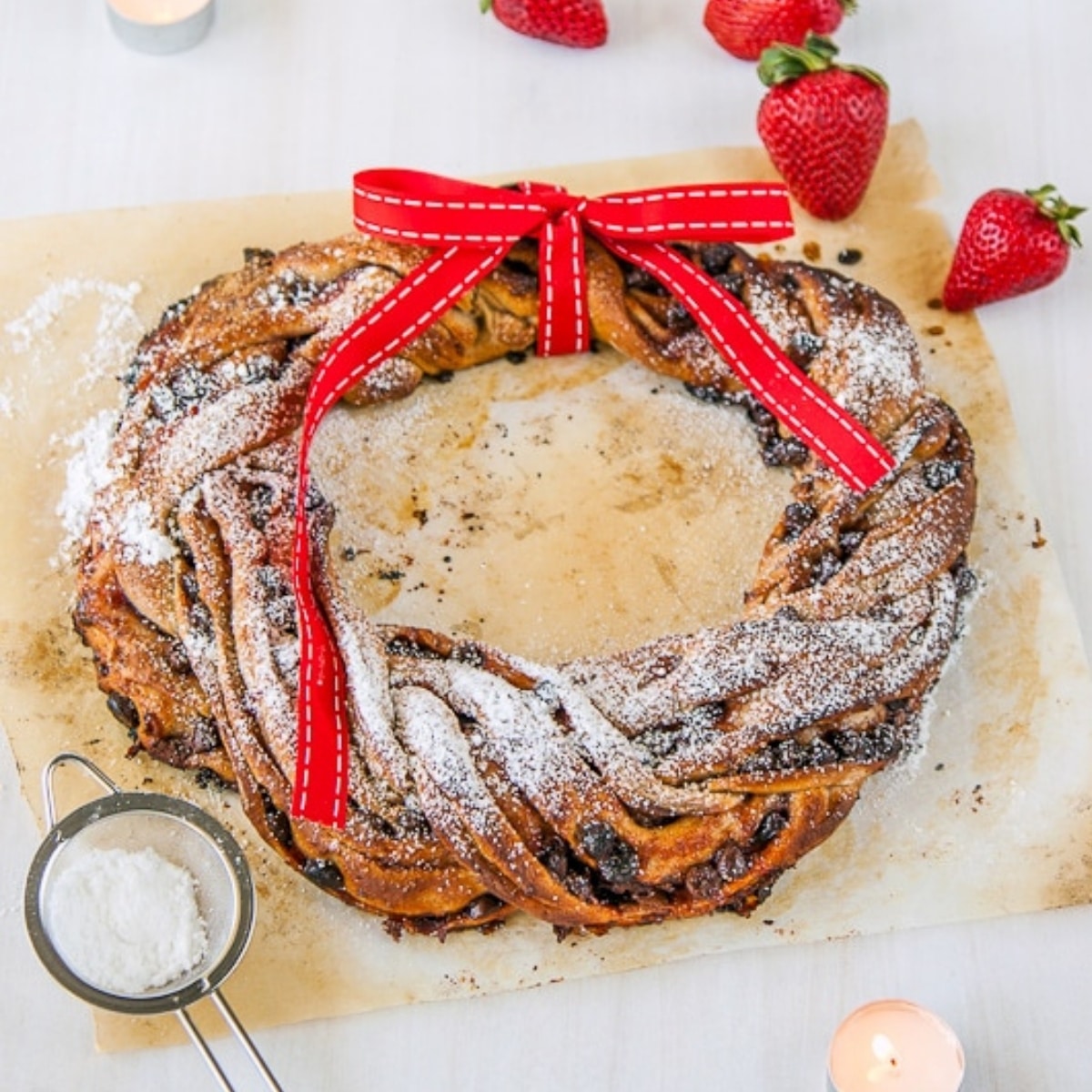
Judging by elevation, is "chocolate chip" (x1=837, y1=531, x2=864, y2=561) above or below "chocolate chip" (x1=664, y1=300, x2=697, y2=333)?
below

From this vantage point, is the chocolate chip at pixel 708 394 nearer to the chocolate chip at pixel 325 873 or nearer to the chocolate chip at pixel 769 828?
the chocolate chip at pixel 769 828

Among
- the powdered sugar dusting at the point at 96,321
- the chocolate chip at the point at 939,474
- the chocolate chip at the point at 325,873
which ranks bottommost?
the chocolate chip at the point at 325,873

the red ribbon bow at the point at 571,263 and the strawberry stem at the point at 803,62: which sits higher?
the strawberry stem at the point at 803,62

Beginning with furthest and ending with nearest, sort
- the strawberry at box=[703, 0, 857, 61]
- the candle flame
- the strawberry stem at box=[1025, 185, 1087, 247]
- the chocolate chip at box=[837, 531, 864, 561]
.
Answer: the strawberry at box=[703, 0, 857, 61]
the strawberry stem at box=[1025, 185, 1087, 247]
the chocolate chip at box=[837, 531, 864, 561]
the candle flame

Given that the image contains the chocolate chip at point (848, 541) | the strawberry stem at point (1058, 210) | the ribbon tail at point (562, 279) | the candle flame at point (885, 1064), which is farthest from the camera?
the strawberry stem at point (1058, 210)

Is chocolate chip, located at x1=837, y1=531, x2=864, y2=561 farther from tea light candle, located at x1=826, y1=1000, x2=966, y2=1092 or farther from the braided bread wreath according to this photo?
tea light candle, located at x1=826, y1=1000, x2=966, y2=1092

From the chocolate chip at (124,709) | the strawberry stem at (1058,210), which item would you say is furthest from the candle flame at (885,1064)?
the strawberry stem at (1058,210)

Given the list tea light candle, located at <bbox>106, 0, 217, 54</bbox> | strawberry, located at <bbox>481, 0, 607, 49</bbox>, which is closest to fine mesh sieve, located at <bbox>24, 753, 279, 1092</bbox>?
tea light candle, located at <bbox>106, 0, 217, 54</bbox>

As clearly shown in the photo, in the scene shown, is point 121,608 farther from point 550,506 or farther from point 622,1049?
point 622,1049
